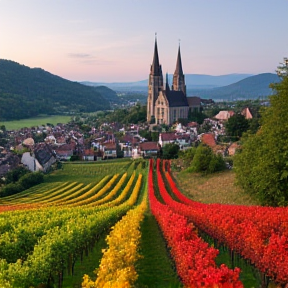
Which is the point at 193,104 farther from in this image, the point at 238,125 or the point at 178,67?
the point at 238,125

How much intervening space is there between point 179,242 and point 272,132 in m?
14.8

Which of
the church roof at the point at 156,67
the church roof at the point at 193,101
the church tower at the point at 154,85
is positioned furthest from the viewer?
the church roof at the point at 193,101

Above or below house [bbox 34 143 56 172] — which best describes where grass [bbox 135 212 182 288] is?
above

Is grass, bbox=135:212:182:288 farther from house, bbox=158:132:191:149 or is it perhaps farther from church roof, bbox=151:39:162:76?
church roof, bbox=151:39:162:76

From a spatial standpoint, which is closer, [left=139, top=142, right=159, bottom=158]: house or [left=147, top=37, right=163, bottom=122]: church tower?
[left=139, top=142, right=159, bottom=158]: house

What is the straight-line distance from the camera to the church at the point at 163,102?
336ft

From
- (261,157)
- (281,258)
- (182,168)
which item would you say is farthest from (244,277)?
(182,168)

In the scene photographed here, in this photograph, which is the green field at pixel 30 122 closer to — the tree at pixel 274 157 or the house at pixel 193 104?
the house at pixel 193 104

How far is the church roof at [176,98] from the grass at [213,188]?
60.0 m

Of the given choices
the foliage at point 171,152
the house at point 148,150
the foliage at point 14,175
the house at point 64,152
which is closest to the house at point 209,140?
the foliage at point 171,152

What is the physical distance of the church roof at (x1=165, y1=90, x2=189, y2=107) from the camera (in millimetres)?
102750

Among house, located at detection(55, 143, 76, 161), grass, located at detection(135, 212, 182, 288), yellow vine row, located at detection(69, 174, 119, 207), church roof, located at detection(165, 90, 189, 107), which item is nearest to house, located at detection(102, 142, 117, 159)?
house, located at detection(55, 143, 76, 161)

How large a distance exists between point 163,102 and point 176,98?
4398 millimetres

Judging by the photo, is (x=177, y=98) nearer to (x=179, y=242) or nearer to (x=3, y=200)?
(x=3, y=200)
